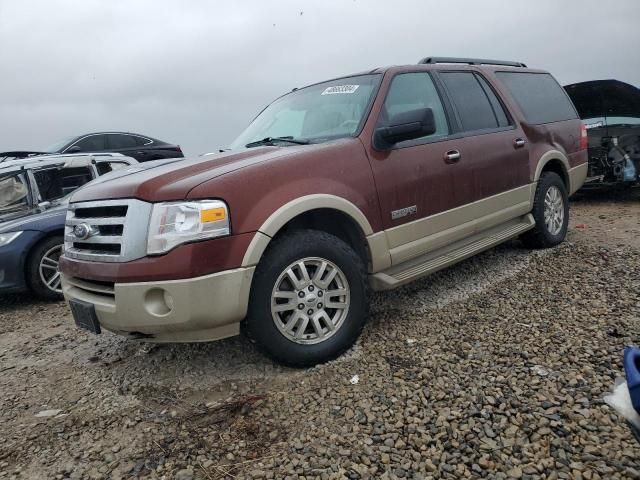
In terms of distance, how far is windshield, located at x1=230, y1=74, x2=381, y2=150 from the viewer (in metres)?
3.27

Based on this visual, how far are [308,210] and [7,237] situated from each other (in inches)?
142

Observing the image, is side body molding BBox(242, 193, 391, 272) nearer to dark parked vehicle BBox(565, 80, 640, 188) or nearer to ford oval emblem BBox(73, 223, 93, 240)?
ford oval emblem BBox(73, 223, 93, 240)

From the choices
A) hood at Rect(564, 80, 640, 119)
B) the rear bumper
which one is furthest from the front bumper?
hood at Rect(564, 80, 640, 119)

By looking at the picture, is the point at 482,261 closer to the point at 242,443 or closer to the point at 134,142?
the point at 242,443

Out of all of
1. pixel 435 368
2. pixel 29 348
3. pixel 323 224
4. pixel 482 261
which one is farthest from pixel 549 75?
pixel 29 348

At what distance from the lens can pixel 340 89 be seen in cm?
356

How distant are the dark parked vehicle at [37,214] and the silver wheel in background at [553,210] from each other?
4983 mm

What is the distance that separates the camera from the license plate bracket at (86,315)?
256cm

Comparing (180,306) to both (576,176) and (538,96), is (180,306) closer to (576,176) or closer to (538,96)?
(538,96)

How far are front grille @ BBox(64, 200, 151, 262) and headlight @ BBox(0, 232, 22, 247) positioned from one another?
2.26 meters

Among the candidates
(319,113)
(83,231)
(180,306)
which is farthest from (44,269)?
(319,113)

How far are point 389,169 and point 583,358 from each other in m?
1.60

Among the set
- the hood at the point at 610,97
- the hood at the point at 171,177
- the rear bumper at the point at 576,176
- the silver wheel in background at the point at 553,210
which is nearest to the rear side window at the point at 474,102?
the silver wheel in background at the point at 553,210

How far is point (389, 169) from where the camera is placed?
3111 millimetres
